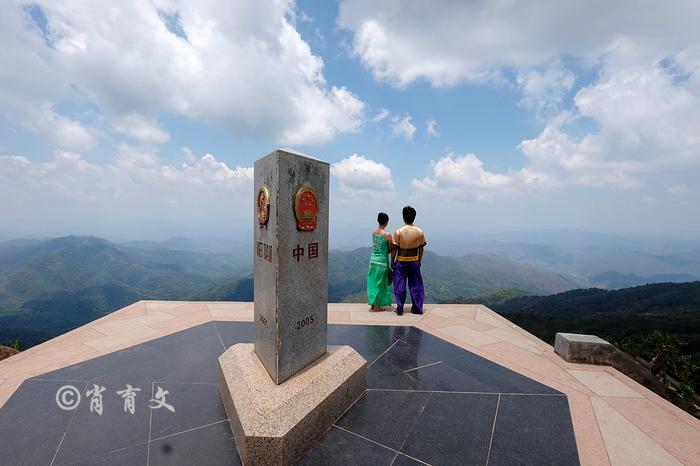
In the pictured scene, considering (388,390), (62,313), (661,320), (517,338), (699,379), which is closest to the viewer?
(388,390)

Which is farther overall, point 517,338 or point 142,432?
point 517,338

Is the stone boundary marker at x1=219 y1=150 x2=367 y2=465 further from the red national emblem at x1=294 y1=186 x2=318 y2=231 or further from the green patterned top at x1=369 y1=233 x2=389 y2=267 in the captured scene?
the green patterned top at x1=369 y1=233 x2=389 y2=267

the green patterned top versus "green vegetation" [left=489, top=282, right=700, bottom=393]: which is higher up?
the green patterned top

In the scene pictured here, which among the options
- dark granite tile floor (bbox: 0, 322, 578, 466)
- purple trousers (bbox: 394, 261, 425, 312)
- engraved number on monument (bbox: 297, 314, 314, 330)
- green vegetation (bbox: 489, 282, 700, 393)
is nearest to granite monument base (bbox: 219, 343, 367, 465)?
dark granite tile floor (bbox: 0, 322, 578, 466)

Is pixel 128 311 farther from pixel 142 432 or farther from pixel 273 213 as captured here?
pixel 273 213

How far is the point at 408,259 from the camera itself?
8.12 m

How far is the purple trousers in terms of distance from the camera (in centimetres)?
818

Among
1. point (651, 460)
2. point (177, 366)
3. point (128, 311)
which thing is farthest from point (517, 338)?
point (128, 311)

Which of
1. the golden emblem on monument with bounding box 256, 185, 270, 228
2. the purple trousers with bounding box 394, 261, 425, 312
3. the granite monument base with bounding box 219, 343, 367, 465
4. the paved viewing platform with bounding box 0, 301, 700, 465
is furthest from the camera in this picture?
the purple trousers with bounding box 394, 261, 425, 312

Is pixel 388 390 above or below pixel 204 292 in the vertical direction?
above

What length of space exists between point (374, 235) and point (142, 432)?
19.2 feet

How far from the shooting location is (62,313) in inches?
5364

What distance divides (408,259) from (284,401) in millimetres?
5246

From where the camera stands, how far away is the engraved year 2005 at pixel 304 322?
4177 mm
